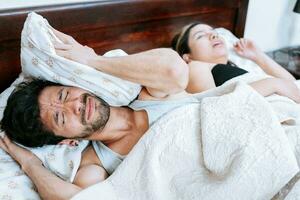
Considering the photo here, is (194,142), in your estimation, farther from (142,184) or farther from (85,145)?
(85,145)

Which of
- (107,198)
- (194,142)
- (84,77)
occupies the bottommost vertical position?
(107,198)

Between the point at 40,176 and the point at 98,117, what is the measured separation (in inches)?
10.3

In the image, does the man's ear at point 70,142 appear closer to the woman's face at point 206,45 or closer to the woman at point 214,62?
the woman at point 214,62

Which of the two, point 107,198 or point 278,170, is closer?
point 278,170

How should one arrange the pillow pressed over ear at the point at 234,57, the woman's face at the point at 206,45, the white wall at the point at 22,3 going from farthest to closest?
the pillow pressed over ear at the point at 234,57
the woman's face at the point at 206,45
the white wall at the point at 22,3

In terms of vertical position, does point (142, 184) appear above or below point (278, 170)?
below

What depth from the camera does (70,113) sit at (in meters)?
1.19

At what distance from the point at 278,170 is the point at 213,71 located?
27.6 inches

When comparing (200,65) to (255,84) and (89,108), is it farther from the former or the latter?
(89,108)

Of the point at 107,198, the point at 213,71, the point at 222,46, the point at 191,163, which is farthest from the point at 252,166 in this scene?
the point at 222,46

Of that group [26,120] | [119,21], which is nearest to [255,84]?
[119,21]

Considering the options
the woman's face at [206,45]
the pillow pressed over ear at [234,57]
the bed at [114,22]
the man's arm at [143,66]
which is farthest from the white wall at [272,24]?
the man's arm at [143,66]

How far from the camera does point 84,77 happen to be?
47.9 inches

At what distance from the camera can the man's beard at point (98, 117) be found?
3.91 feet
